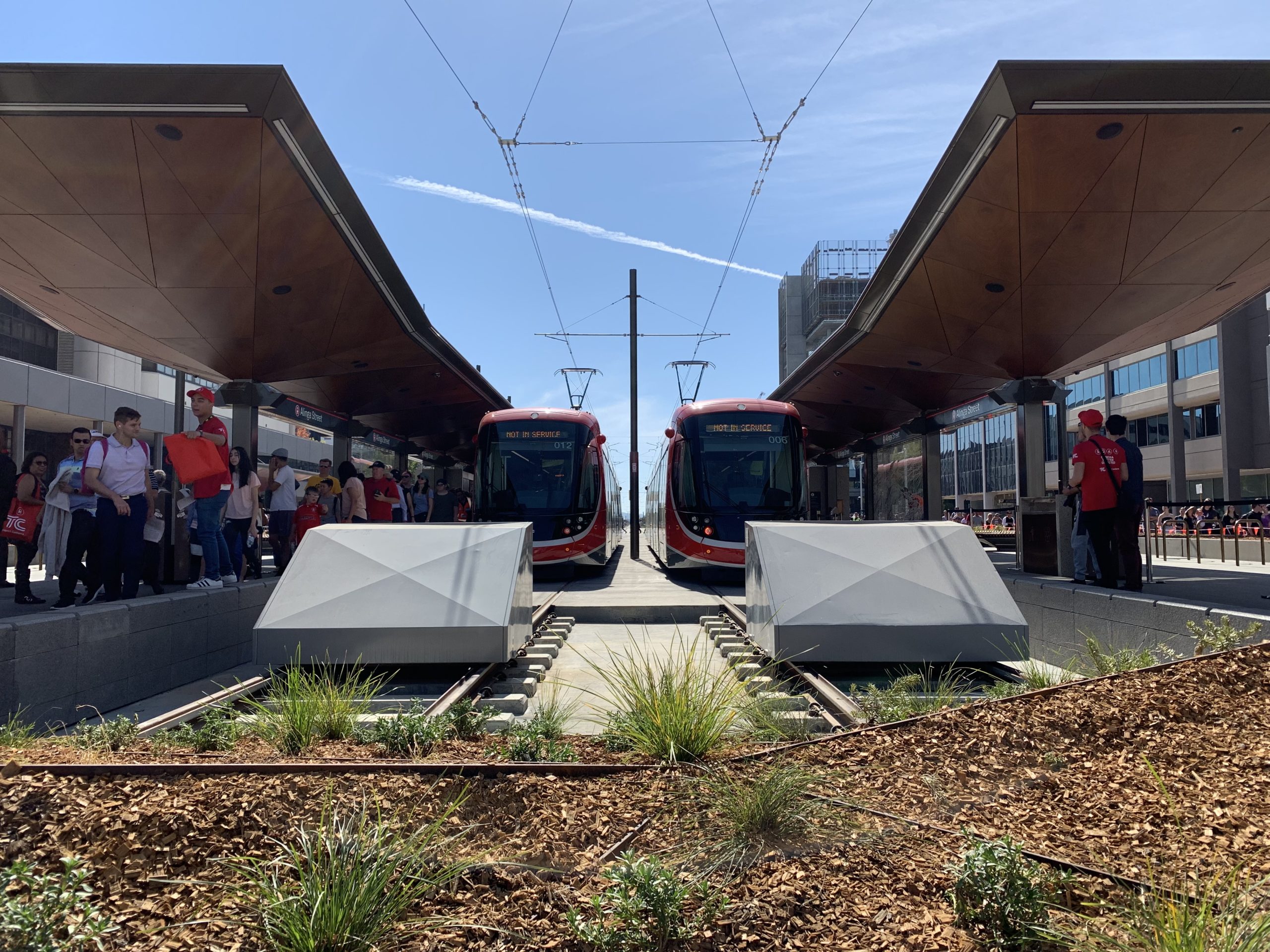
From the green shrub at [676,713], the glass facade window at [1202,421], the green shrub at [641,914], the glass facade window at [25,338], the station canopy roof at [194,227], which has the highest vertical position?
the glass facade window at [25,338]

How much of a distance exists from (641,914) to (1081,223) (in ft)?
38.3

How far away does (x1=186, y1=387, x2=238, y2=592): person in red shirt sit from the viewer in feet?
30.6

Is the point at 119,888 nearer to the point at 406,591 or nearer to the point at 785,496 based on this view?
the point at 406,591

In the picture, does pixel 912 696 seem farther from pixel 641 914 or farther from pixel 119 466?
pixel 119 466

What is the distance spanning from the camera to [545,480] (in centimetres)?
1722

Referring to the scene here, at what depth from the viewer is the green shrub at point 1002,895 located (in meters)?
2.67

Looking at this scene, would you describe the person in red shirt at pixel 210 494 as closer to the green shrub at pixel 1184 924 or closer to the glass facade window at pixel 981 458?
the green shrub at pixel 1184 924

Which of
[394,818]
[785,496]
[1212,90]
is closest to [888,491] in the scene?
[785,496]

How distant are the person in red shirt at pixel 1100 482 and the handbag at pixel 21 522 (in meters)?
10.8

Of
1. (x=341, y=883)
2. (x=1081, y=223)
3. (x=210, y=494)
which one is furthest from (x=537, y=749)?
(x=1081, y=223)

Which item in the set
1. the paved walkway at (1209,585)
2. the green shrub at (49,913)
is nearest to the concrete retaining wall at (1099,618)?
the paved walkway at (1209,585)

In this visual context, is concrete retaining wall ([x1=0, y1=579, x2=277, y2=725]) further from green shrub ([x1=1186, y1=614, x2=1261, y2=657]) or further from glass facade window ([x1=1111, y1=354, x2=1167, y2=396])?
glass facade window ([x1=1111, y1=354, x2=1167, y2=396])

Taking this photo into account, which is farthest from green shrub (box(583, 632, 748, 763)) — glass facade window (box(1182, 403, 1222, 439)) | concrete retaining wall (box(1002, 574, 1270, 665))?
glass facade window (box(1182, 403, 1222, 439))

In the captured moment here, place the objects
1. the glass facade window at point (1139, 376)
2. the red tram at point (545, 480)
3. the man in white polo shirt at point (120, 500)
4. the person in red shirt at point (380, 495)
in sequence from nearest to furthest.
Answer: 1. the man in white polo shirt at point (120, 500)
2. the person in red shirt at point (380, 495)
3. the red tram at point (545, 480)
4. the glass facade window at point (1139, 376)
